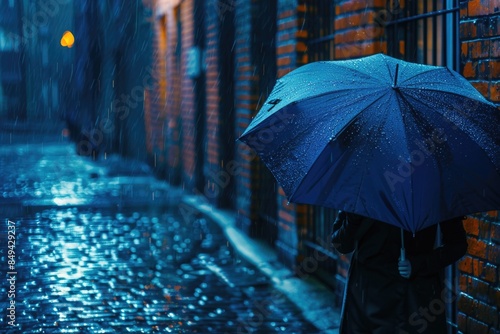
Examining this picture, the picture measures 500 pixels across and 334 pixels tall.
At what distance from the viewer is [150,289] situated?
7391 mm

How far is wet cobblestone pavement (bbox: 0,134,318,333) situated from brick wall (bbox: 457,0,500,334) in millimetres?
1841

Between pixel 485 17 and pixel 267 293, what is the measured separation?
12.2 feet

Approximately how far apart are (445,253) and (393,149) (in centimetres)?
68

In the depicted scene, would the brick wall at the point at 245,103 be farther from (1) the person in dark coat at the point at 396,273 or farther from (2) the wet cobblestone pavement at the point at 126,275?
(1) the person in dark coat at the point at 396,273

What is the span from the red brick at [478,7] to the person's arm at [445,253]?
1384mm

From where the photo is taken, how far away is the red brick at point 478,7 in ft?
14.2

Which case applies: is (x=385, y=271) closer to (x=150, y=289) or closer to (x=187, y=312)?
(x=187, y=312)

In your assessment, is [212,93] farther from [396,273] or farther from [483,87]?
[396,273]

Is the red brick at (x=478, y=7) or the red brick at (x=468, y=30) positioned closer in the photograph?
the red brick at (x=478, y=7)

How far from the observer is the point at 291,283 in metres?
7.64

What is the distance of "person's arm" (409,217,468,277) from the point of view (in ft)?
11.5

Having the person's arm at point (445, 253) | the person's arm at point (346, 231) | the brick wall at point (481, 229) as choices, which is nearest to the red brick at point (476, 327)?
the brick wall at point (481, 229)

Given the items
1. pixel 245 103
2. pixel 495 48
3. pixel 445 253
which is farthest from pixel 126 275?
pixel 445 253

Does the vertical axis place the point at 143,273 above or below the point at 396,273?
below
